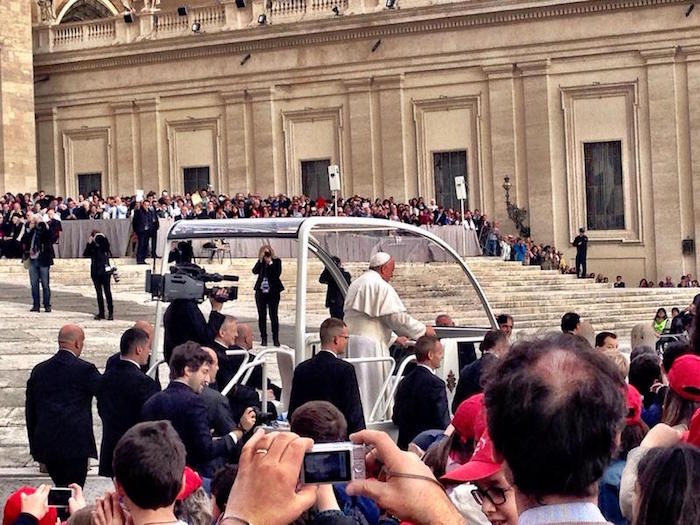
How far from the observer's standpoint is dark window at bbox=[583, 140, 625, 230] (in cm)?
Answer: 3872

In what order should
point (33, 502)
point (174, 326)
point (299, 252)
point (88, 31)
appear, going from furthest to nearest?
1. point (88, 31)
2. point (174, 326)
3. point (299, 252)
4. point (33, 502)

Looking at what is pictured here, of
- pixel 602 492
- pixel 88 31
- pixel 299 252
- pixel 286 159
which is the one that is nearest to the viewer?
pixel 602 492

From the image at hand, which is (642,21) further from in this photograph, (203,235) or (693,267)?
(203,235)

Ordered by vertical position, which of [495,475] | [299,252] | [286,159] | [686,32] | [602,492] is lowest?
[602,492]

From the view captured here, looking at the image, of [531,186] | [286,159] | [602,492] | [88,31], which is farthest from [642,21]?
[602,492]

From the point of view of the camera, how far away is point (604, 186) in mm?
38906

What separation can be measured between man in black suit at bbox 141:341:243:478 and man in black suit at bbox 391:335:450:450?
147cm

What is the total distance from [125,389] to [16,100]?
3586cm

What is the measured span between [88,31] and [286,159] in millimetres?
8573

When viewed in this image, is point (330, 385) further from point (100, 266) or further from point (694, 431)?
point (100, 266)

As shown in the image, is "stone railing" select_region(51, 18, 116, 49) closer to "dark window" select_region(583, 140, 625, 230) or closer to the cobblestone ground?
"dark window" select_region(583, 140, 625, 230)

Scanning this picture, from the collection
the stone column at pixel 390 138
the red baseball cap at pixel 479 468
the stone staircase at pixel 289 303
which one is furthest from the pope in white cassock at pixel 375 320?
the stone column at pixel 390 138

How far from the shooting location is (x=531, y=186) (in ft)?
129

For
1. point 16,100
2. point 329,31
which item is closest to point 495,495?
point 329,31
